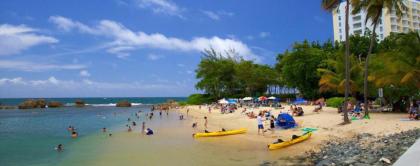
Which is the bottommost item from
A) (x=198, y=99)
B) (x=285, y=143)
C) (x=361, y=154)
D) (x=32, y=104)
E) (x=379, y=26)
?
(x=285, y=143)

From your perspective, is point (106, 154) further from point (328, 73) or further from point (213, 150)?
point (328, 73)

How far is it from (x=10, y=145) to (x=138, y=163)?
1628 centimetres

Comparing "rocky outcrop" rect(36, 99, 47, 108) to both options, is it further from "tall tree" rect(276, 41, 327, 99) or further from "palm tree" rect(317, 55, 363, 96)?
"palm tree" rect(317, 55, 363, 96)

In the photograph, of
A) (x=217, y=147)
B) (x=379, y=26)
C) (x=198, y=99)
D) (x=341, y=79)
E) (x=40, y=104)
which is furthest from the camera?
(x=40, y=104)

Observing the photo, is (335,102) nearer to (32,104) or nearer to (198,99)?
(198,99)

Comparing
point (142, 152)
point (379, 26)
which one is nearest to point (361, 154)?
point (142, 152)

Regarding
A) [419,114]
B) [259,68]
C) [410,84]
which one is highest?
[259,68]

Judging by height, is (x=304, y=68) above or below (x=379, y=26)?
below

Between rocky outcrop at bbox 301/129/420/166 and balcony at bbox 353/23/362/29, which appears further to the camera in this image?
balcony at bbox 353/23/362/29

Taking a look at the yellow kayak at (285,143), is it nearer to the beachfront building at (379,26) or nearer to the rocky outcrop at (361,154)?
the rocky outcrop at (361,154)

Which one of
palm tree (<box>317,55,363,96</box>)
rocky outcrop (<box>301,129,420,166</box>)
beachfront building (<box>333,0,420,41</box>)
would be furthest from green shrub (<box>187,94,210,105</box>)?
rocky outcrop (<box>301,129,420,166</box>)

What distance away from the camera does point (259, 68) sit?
8450 cm

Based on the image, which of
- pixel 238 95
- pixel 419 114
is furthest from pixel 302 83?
pixel 419 114

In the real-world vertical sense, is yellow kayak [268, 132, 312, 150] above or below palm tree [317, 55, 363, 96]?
below
